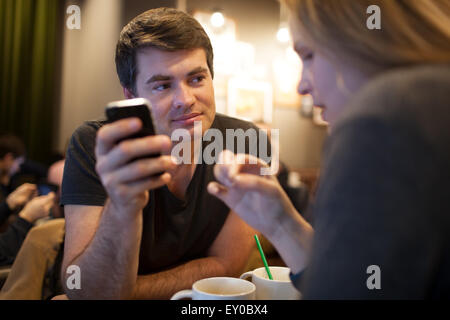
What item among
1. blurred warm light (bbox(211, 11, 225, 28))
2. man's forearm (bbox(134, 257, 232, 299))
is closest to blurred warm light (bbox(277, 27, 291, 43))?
blurred warm light (bbox(211, 11, 225, 28))

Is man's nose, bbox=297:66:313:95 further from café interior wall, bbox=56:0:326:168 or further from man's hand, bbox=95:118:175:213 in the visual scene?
café interior wall, bbox=56:0:326:168

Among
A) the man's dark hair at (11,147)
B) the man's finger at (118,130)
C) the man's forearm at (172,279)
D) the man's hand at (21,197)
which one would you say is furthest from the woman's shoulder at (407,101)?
the man's dark hair at (11,147)

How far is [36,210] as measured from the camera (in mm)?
1869

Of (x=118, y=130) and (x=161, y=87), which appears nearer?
(x=118, y=130)

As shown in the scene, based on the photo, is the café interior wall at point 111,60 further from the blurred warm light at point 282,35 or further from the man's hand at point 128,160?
the man's hand at point 128,160

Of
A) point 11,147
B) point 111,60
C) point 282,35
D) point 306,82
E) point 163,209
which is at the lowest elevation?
point 163,209

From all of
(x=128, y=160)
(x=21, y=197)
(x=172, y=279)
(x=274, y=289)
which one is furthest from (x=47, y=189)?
(x=274, y=289)

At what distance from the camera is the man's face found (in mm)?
1213

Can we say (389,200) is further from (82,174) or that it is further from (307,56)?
(82,174)

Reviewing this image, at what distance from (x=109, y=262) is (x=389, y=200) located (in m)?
0.69

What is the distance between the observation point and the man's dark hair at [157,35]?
1.21 metres

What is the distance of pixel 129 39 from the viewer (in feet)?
4.07

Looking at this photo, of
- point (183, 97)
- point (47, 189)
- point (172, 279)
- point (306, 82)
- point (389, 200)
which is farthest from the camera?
point (47, 189)
